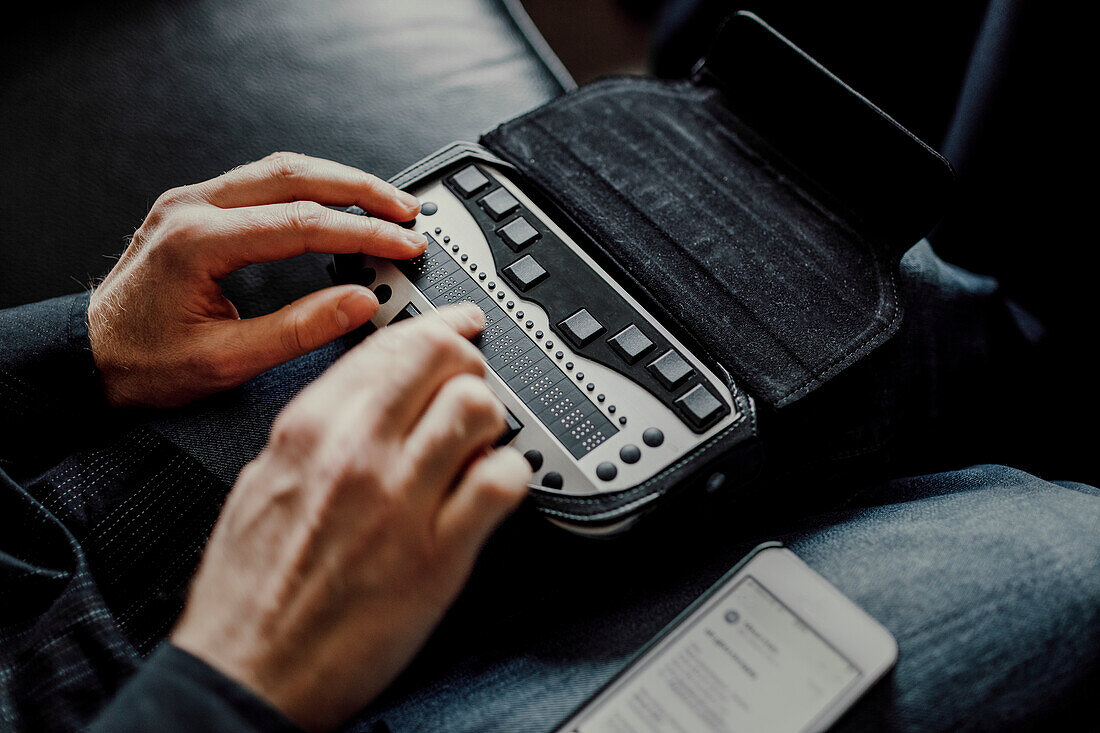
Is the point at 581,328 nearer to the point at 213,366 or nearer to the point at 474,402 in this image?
the point at 474,402

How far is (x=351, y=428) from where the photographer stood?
44 centimetres

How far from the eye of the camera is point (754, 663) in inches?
19.3

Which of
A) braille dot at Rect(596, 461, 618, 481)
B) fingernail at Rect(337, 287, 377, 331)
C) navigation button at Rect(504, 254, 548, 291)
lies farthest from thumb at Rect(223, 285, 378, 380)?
braille dot at Rect(596, 461, 618, 481)

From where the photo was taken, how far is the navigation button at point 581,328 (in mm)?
584

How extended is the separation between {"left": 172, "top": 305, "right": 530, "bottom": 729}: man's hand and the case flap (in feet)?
0.74

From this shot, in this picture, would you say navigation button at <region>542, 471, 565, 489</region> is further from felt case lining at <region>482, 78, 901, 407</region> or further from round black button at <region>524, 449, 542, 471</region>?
felt case lining at <region>482, 78, 901, 407</region>

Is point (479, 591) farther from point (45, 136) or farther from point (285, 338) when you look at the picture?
point (45, 136)

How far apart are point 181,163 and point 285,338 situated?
0.32 metres

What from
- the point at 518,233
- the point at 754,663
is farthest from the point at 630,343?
the point at 754,663

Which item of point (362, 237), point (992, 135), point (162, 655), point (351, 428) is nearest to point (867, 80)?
point (992, 135)

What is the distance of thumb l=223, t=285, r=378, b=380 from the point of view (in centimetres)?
57

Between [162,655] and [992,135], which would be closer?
[162,655]

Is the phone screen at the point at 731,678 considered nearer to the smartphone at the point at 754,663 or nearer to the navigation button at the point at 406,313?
the smartphone at the point at 754,663

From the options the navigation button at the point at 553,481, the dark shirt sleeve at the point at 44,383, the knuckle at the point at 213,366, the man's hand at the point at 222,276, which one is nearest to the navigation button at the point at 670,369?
the navigation button at the point at 553,481
